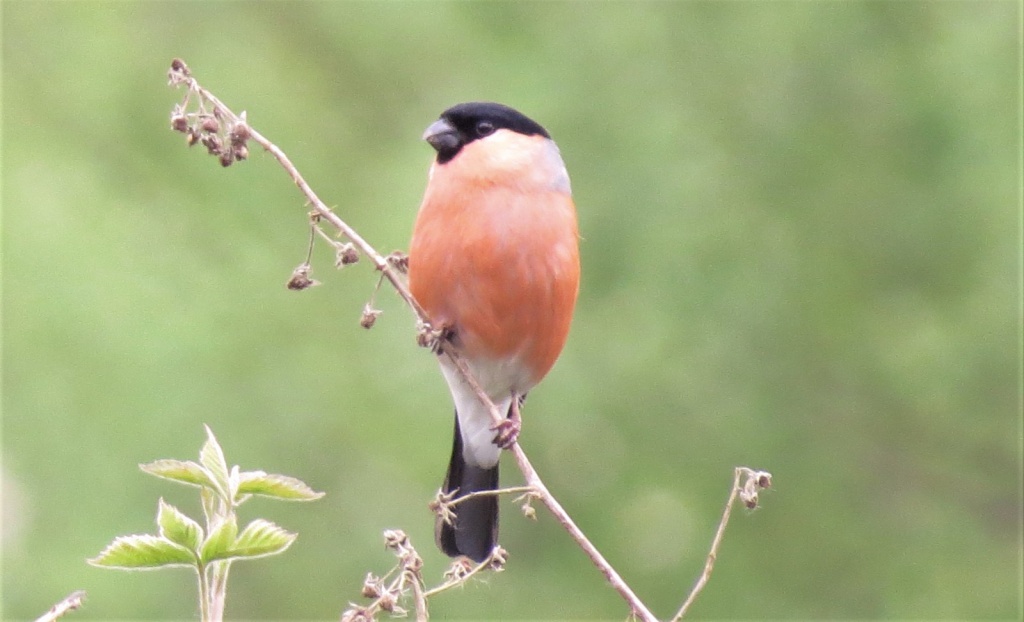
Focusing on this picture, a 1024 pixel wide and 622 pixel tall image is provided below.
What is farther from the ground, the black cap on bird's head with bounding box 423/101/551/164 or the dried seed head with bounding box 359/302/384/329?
the black cap on bird's head with bounding box 423/101/551/164

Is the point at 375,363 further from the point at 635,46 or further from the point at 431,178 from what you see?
the point at 431,178

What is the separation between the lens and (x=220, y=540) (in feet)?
4.24

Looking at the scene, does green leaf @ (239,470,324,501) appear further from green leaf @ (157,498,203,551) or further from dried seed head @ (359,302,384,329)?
dried seed head @ (359,302,384,329)

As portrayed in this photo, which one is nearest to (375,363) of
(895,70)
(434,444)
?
(434,444)

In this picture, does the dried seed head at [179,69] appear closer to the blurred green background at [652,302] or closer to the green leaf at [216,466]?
the green leaf at [216,466]

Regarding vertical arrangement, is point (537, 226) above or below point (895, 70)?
below

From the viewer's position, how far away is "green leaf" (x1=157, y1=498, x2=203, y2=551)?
4.18 feet

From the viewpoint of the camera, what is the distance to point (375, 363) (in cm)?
525

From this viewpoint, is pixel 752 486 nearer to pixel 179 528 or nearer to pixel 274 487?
pixel 274 487

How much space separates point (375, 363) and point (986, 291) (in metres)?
2.54

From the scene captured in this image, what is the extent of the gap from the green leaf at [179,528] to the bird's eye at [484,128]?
212 cm

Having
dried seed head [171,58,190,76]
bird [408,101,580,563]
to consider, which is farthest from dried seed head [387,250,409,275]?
dried seed head [171,58,190,76]

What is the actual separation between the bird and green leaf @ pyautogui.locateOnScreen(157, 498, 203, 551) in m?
1.57

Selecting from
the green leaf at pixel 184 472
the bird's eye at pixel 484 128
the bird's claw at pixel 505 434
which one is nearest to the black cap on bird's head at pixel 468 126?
the bird's eye at pixel 484 128
